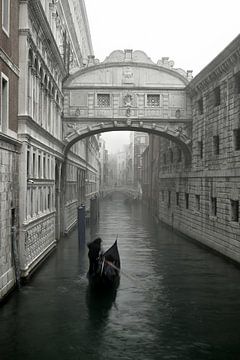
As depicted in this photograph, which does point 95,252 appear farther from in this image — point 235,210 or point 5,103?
point 235,210

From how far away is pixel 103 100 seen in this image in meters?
23.0

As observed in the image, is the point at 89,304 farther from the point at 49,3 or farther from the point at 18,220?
the point at 49,3

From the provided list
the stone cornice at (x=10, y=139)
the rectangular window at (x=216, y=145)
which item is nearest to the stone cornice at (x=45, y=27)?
the stone cornice at (x=10, y=139)

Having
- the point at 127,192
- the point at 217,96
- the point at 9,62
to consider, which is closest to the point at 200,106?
the point at 217,96

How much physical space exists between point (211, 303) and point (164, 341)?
10.3 feet

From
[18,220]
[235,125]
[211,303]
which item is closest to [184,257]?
[235,125]

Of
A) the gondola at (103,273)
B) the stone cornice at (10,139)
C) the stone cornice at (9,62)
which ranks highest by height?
the stone cornice at (9,62)

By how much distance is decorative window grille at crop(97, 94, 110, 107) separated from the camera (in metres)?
22.9

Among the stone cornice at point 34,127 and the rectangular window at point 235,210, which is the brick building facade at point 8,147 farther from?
the rectangular window at point 235,210

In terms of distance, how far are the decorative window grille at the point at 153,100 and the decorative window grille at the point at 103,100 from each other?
2.03m

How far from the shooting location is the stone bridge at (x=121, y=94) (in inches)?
893

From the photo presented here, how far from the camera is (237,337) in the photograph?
364 inches

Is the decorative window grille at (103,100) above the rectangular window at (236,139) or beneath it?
above

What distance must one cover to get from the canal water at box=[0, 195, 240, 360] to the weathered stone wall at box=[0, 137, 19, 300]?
62 cm
